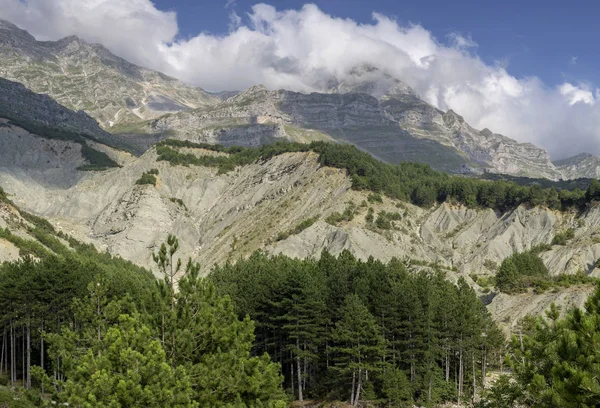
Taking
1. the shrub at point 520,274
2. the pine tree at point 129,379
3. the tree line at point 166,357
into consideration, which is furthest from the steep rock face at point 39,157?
the pine tree at point 129,379

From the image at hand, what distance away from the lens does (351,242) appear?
3782 inches

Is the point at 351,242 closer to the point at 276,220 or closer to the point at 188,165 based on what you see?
the point at 276,220

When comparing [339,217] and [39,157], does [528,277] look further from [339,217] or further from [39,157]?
[39,157]

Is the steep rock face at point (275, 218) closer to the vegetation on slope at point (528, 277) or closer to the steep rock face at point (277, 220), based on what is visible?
the steep rock face at point (277, 220)

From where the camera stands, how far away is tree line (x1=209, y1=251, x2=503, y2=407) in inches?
1641

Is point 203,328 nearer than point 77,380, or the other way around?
point 77,380

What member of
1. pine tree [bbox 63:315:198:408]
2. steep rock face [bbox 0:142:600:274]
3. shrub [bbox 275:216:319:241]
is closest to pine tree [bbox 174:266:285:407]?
pine tree [bbox 63:315:198:408]

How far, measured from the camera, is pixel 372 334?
40.9 m

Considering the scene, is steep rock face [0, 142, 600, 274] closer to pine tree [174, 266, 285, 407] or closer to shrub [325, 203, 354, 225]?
shrub [325, 203, 354, 225]

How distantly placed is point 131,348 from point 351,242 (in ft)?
256

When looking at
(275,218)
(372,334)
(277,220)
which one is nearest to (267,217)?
(275,218)

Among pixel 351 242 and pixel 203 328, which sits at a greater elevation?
pixel 351 242

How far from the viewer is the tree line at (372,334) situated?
41688 mm

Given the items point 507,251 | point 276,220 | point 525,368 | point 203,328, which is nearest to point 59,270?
point 203,328
